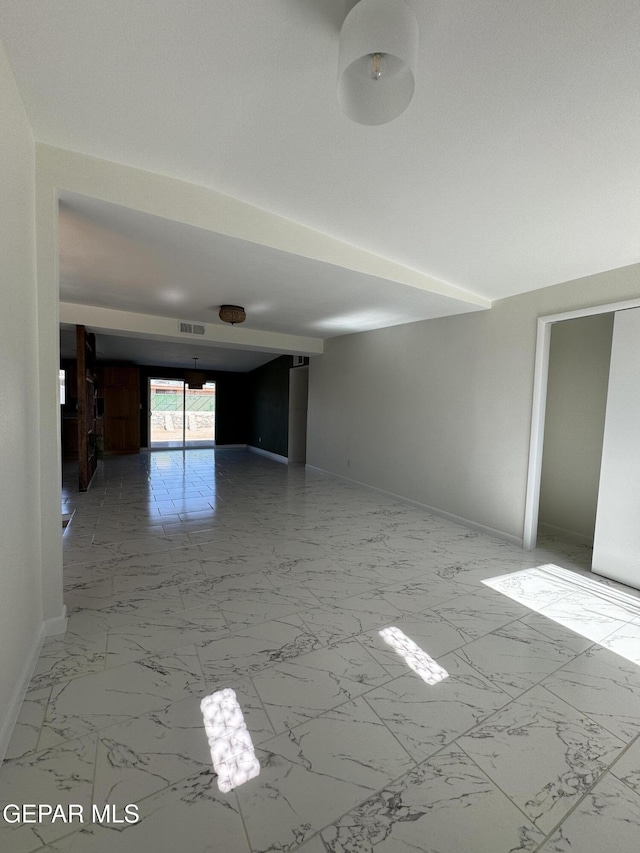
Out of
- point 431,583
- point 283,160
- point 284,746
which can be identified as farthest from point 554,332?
point 284,746

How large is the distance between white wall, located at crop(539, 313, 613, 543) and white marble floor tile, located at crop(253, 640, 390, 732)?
130 inches

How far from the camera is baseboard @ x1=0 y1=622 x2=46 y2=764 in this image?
136 centimetres

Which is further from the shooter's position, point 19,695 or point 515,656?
point 515,656

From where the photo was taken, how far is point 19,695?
1563 millimetres

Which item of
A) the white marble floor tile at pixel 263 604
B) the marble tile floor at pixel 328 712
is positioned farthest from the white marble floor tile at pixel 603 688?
the white marble floor tile at pixel 263 604

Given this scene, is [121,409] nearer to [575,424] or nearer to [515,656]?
[575,424]

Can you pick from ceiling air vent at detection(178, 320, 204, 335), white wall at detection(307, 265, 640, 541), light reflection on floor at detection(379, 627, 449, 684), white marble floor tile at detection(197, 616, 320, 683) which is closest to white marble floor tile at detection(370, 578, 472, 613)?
light reflection on floor at detection(379, 627, 449, 684)

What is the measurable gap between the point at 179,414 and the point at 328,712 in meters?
9.78

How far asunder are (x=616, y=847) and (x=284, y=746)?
1066 millimetres

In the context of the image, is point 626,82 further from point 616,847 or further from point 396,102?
point 616,847

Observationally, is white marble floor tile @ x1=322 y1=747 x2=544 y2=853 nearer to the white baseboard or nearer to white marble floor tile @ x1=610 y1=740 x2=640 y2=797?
white marble floor tile @ x1=610 y1=740 x2=640 y2=797

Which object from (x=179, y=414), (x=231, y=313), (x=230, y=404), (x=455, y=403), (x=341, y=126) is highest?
(x=341, y=126)

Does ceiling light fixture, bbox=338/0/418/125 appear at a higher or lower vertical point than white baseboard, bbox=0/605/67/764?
higher

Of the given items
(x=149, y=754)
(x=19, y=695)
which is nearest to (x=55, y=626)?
(x=19, y=695)
